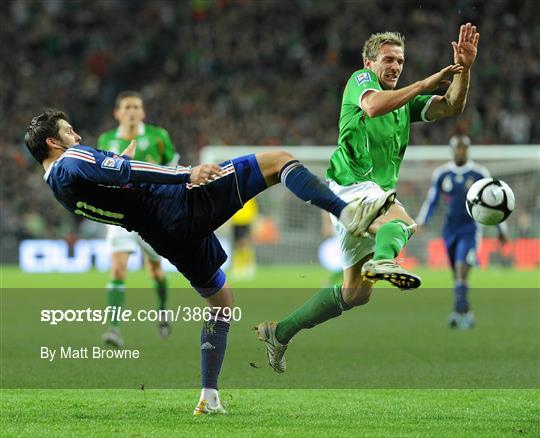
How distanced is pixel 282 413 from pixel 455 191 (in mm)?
7245

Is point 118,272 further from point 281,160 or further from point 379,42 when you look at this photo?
point 281,160

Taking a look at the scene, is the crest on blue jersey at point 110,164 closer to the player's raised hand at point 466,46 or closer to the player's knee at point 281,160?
the player's knee at point 281,160

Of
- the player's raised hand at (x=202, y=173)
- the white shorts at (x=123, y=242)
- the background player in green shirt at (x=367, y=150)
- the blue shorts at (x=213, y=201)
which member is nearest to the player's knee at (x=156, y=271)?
the white shorts at (x=123, y=242)

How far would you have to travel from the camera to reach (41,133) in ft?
19.6

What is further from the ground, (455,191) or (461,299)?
(455,191)

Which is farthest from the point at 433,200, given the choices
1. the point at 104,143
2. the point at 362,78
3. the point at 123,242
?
the point at 362,78

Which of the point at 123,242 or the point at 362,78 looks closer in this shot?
the point at 362,78

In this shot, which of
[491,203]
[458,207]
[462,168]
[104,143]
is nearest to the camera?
[491,203]

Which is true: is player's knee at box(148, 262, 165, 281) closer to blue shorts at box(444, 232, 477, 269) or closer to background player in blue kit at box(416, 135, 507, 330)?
background player in blue kit at box(416, 135, 507, 330)

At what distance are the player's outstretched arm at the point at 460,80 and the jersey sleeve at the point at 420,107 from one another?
0.04 meters

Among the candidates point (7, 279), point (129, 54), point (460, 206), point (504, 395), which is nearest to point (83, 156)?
point (504, 395)

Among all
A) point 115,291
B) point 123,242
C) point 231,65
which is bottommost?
point 115,291

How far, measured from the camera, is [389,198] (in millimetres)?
5762

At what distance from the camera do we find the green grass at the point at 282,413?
5570 millimetres
